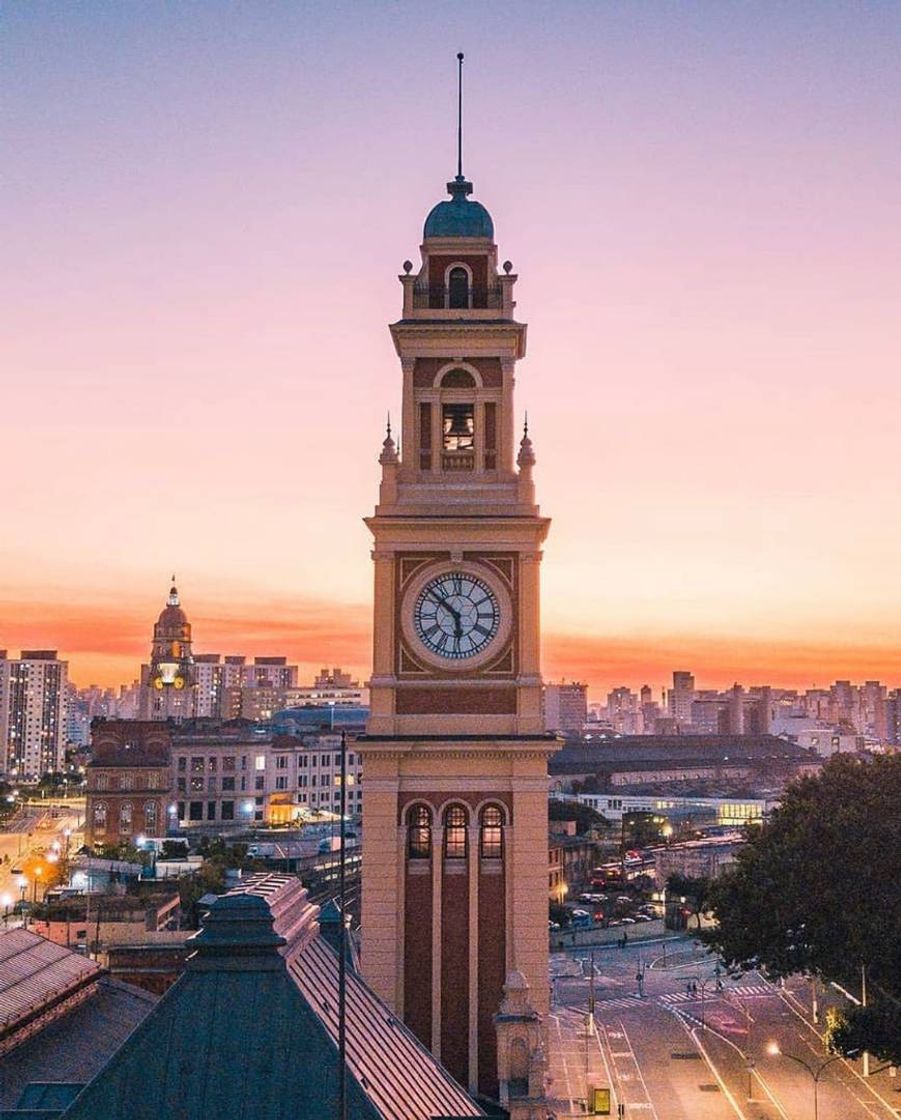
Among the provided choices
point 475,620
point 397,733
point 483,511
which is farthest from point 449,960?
point 483,511

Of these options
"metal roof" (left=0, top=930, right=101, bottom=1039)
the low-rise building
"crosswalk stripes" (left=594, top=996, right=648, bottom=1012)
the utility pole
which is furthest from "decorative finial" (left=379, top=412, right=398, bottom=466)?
the low-rise building

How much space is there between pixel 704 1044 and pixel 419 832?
142 ft

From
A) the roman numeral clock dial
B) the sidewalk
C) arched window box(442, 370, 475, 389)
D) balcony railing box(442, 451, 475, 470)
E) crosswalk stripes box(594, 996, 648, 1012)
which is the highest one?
arched window box(442, 370, 475, 389)

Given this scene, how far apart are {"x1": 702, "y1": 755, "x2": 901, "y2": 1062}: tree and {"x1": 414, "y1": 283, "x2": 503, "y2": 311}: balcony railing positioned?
84.7 ft

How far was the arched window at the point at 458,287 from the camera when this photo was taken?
39281mm

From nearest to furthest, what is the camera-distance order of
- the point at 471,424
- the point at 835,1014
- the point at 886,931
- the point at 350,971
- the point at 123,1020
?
1. the point at 350,971
2. the point at 123,1020
3. the point at 471,424
4. the point at 886,931
5. the point at 835,1014

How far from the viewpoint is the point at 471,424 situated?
39062 millimetres

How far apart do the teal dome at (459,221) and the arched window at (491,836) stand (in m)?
16.1

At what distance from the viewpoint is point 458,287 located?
39375 millimetres

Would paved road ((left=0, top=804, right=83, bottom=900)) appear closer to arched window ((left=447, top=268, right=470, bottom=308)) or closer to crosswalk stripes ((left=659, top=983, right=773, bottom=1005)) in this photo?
crosswalk stripes ((left=659, top=983, right=773, bottom=1005))

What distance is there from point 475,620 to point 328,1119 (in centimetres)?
2227

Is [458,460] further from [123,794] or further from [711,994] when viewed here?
[123,794]

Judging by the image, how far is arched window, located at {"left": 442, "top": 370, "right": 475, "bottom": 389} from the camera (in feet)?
127

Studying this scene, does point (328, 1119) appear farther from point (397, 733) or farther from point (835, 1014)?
point (835, 1014)
